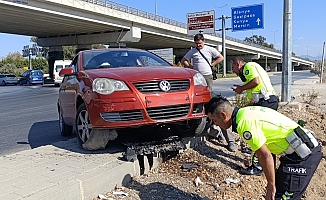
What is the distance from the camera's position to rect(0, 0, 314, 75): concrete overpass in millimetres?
26391

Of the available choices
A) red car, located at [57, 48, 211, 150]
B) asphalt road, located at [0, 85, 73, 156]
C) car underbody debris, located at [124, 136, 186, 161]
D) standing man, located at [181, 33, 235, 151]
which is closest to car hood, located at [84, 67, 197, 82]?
red car, located at [57, 48, 211, 150]

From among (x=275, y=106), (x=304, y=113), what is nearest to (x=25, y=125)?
(x=275, y=106)

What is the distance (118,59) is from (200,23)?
84.0 ft

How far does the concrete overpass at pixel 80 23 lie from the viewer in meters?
26.4

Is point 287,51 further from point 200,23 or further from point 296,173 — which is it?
point 200,23

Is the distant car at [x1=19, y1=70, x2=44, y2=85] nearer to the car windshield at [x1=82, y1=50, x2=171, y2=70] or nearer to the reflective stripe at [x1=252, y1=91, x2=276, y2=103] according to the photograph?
the car windshield at [x1=82, y1=50, x2=171, y2=70]

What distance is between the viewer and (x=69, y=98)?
5.42m

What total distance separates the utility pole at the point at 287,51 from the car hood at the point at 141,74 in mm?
5486

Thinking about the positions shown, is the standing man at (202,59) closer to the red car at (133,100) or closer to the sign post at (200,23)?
the red car at (133,100)

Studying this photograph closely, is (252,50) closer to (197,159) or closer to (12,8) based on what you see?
(12,8)

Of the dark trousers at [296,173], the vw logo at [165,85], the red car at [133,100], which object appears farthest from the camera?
the vw logo at [165,85]

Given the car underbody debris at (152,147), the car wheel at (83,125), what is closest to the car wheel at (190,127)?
the car underbody debris at (152,147)

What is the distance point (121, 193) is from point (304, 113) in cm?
608

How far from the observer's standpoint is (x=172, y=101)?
13.7 ft
